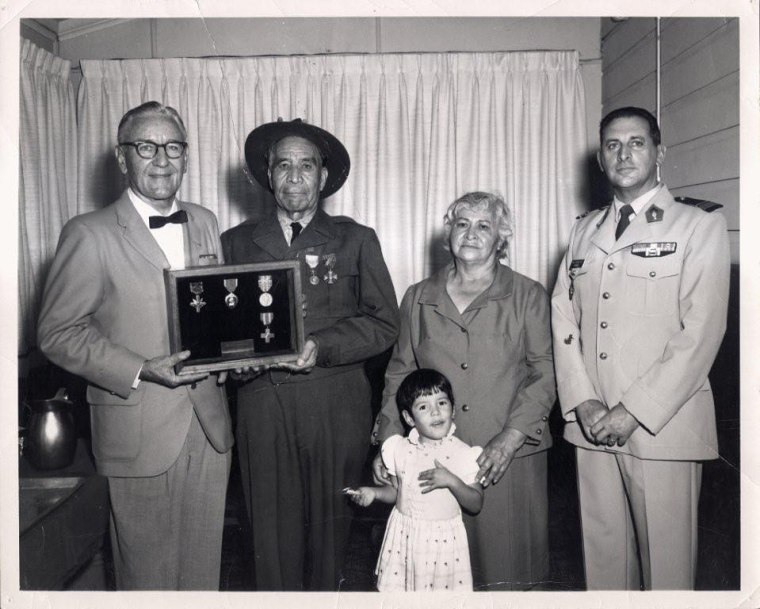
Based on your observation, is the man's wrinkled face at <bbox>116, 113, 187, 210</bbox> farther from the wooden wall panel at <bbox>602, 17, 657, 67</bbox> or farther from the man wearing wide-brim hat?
the wooden wall panel at <bbox>602, 17, 657, 67</bbox>

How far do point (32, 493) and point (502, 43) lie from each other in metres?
3.95

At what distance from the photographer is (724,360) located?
2.23m

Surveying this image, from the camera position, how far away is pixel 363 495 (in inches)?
78.4

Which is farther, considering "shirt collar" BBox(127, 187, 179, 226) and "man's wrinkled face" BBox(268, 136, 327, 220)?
"man's wrinkled face" BBox(268, 136, 327, 220)

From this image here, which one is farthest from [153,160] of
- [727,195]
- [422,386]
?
[727,195]

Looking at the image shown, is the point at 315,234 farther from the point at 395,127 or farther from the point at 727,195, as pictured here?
the point at 395,127

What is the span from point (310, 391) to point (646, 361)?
1.13 m

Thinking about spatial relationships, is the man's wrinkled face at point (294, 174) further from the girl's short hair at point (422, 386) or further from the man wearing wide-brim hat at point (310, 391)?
the girl's short hair at point (422, 386)

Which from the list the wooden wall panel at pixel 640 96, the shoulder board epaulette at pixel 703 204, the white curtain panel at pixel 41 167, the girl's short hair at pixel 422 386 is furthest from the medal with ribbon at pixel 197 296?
the wooden wall panel at pixel 640 96

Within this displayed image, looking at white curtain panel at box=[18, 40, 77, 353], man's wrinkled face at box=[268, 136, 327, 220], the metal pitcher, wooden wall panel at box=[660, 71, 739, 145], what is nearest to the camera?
man's wrinkled face at box=[268, 136, 327, 220]

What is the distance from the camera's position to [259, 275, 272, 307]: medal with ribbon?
1929 mm

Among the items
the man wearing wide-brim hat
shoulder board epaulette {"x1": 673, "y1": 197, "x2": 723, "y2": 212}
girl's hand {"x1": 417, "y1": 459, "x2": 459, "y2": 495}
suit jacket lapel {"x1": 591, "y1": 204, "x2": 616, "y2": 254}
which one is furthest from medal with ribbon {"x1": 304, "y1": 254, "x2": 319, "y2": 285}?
shoulder board epaulette {"x1": 673, "y1": 197, "x2": 723, "y2": 212}

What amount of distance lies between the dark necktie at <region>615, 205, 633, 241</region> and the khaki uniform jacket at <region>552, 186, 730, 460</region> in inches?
1.0

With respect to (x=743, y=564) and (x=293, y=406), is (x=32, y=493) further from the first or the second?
(x=743, y=564)
